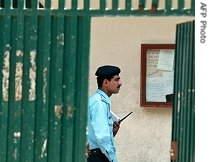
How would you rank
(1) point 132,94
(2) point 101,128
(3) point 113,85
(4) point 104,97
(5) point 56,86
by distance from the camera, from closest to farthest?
(5) point 56,86, (2) point 101,128, (4) point 104,97, (3) point 113,85, (1) point 132,94

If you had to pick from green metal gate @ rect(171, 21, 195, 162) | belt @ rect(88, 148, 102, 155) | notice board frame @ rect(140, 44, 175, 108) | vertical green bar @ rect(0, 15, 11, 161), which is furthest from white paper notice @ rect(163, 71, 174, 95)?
vertical green bar @ rect(0, 15, 11, 161)

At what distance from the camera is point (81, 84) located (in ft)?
15.9

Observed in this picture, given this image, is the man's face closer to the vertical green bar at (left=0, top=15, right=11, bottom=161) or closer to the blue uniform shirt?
the blue uniform shirt

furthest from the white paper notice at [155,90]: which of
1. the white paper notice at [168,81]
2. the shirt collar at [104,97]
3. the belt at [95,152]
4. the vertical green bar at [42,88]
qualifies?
the vertical green bar at [42,88]

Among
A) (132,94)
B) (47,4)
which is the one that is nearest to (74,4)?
(47,4)

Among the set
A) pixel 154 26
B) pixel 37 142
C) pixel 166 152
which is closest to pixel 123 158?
pixel 166 152

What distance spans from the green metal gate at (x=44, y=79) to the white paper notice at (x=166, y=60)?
3197mm

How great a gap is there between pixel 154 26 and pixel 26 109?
11.8ft

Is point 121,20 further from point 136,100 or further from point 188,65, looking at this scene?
point 188,65

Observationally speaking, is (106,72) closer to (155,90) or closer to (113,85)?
(113,85)

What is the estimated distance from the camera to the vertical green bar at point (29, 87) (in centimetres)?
490

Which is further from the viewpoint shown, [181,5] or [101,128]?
[101,128]

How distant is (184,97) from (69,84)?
0.86 metres

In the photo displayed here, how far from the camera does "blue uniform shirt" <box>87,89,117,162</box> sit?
6.14 m
